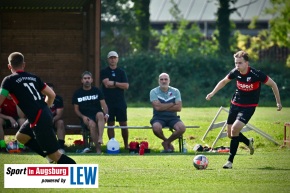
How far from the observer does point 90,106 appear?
2072 cm

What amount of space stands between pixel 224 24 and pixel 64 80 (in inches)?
792

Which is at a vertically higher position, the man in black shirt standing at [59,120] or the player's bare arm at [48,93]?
the player's bare arm at [48,93]

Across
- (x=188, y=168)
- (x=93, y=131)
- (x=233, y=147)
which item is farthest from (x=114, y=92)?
(x=188, y=168)

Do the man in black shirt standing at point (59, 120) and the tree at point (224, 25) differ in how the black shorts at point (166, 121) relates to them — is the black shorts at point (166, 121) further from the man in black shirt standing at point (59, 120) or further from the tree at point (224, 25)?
the tree at point (224, 25)

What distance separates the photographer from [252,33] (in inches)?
2084

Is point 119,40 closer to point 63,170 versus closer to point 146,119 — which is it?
point 146,119

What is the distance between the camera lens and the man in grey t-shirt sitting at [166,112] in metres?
20.6

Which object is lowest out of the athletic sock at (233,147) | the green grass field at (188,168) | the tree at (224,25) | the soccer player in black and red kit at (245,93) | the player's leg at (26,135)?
the green grass field at (188,168)

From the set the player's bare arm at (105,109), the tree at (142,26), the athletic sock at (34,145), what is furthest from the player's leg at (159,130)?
the tree at (142,26)

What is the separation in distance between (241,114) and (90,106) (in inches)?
176

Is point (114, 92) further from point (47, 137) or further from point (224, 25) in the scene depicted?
point (224, 25)

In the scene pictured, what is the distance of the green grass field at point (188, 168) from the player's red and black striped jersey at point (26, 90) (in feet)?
3.99

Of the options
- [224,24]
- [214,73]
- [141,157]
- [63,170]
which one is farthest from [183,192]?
[224,24]

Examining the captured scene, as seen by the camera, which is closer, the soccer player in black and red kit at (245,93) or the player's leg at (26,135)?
the player's leg at (26,135)
